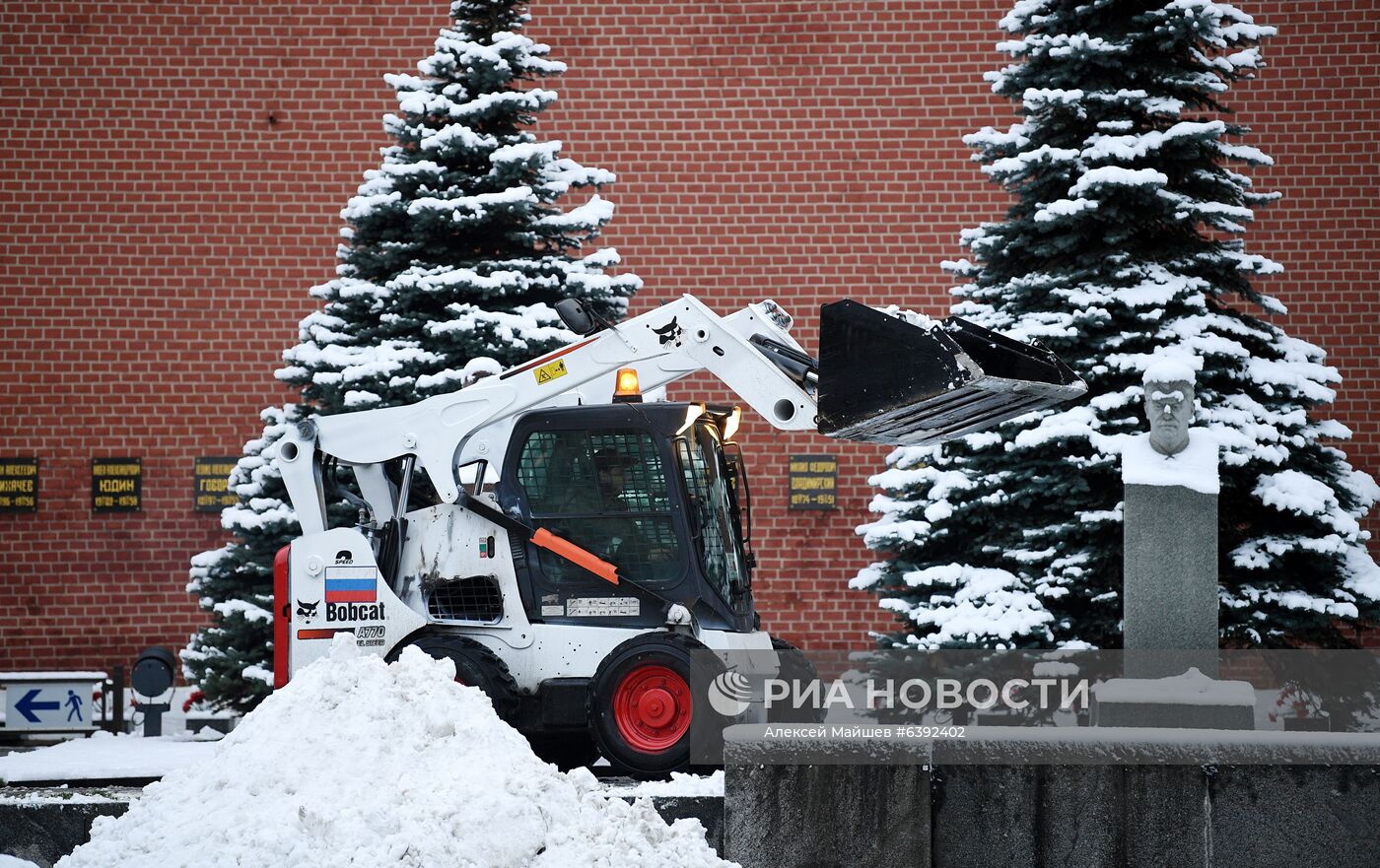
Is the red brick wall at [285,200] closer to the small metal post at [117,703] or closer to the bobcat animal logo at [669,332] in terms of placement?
the small metal post at [117,703]

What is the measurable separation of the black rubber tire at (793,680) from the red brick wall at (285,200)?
19.3 feet

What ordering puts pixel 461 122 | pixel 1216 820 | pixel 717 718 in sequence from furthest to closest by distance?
pixel 461 122 → pixel 717 718 → pixel 1216 820

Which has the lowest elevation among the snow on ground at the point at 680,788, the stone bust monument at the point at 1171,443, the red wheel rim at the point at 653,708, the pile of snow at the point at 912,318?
the snow on ground at the point at 680,788

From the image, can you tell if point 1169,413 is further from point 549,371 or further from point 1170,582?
point 549,371

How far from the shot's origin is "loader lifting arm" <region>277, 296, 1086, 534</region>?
315 inches

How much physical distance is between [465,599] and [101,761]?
7.77 ft

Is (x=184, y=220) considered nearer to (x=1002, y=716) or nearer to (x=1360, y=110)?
(x=1002, y=716)

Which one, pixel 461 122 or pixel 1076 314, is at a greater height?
pixel 461 122

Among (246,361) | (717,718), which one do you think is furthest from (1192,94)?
(246,361)

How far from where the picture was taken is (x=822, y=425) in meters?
8.18

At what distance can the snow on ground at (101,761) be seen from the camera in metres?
8.21

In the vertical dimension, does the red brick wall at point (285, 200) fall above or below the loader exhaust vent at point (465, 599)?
above

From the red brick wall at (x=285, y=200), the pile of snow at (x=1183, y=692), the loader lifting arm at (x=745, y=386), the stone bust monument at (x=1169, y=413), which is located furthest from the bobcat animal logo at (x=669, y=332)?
the red brick wall at (x=285, y=200)

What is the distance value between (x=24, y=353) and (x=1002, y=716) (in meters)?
10.6
